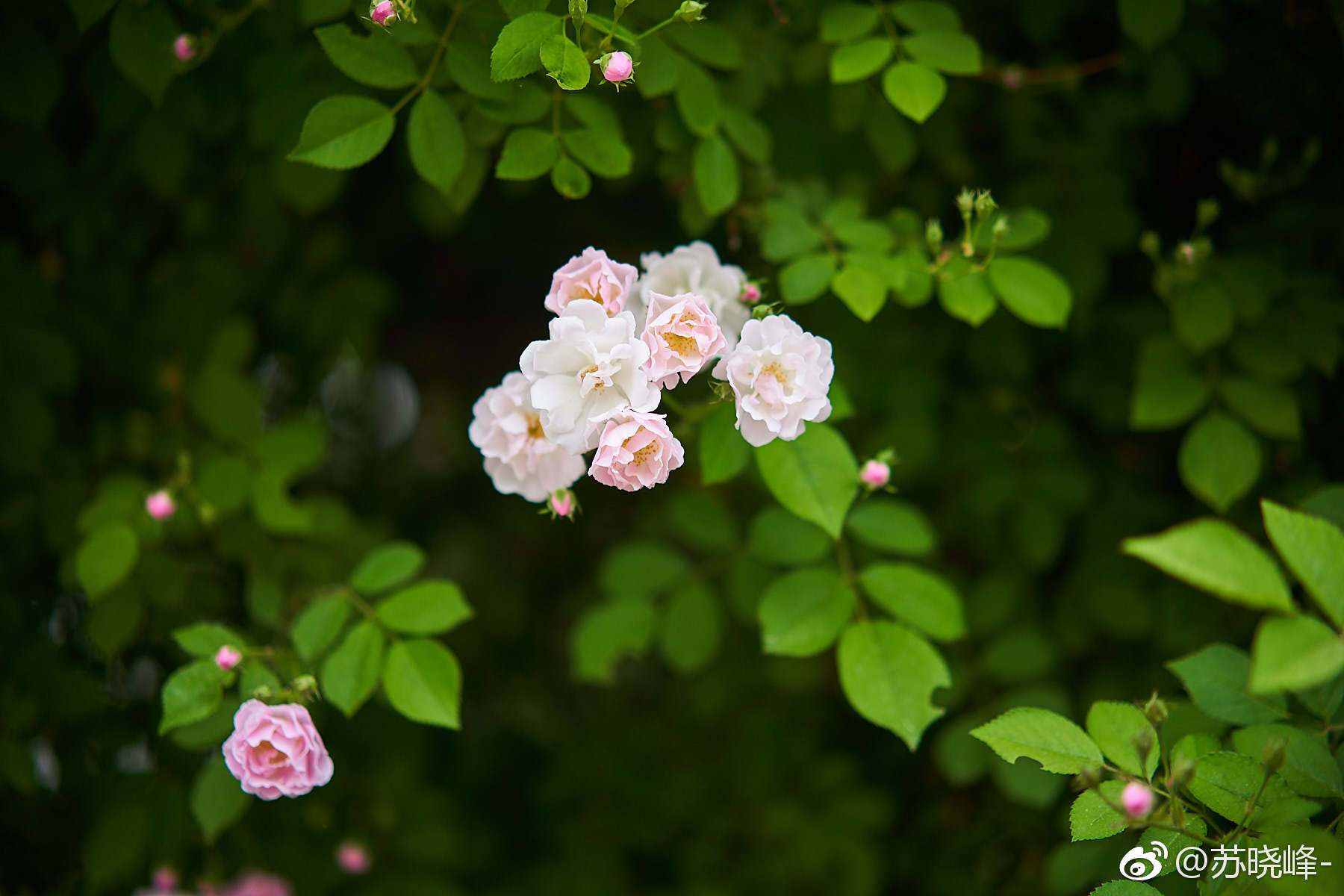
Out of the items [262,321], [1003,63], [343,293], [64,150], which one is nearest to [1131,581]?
[1003,63]

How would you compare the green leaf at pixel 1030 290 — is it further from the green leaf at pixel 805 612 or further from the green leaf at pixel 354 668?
the green leaf at pixel 354 668

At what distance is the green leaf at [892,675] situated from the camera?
1.40 meters

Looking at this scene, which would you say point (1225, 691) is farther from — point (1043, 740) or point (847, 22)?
point (847, 22)

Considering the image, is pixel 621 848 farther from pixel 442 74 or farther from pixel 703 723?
pixel 442 74

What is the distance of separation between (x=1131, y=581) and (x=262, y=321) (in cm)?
253

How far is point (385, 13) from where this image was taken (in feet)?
4.22

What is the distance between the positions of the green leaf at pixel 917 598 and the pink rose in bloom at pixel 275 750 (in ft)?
3.25

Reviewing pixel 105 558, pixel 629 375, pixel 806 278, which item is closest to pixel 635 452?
pixel 629 375

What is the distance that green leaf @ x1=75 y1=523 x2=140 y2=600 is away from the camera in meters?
1.65

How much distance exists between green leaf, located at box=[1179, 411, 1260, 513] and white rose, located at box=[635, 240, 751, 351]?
101 centimetres

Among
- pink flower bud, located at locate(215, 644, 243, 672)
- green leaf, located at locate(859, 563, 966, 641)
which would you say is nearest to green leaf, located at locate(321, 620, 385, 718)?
pink flower bud, located at locate(215, 644, 243, 672)

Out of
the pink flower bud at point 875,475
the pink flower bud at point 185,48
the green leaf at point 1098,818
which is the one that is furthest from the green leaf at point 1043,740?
the pink flower bud at point 185,48

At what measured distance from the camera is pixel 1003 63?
2.20 meters

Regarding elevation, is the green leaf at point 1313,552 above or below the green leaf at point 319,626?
→ above
